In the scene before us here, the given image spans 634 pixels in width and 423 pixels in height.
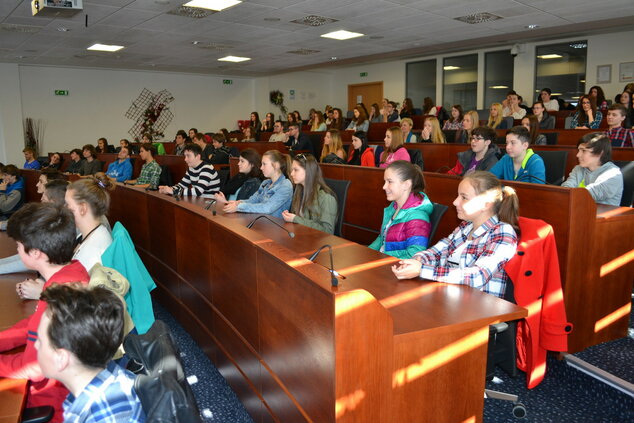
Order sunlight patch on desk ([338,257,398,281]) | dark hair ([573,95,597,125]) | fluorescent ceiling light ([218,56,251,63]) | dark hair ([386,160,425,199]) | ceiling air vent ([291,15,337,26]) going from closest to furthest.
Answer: sunlight patch on desk ([338,257,398,281]) < dark hair ([386,160,425,199]) < ceiling air vent ([291,15,337,26]) < dark hair ([573,95,597,125]) < fluorescent ceiling light ([218,56,251,63])

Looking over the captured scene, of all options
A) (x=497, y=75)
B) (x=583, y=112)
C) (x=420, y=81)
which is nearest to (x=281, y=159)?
(x=583, y=112)

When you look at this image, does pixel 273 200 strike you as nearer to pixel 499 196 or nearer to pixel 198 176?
pixel 499 196

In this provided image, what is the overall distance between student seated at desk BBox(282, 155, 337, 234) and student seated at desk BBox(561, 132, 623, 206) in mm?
1637

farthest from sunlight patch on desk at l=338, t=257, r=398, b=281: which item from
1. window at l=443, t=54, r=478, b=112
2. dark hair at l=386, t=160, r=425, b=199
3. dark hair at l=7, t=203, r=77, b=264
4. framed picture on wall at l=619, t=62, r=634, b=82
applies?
window at l=443, t=54, r=478, b=112

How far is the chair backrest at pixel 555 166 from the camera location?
4.13 meters

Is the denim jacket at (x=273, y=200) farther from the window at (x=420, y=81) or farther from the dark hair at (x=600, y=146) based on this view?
the window at (x=420, y=81)

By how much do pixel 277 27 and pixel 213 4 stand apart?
5.35 ft

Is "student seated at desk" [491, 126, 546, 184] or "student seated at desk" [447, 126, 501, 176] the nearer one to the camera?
"student seated at desk" [491, 126, 546, 184]

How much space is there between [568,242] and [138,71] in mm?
12783

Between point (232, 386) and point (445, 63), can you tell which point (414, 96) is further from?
point (232, 386)

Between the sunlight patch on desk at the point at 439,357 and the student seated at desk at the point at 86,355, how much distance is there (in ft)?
2.52

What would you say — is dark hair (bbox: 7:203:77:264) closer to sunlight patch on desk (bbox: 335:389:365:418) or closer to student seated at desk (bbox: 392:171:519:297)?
sunlight patch on desk (bbox: 335:389:365:418)

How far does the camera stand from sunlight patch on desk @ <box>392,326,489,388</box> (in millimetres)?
1570

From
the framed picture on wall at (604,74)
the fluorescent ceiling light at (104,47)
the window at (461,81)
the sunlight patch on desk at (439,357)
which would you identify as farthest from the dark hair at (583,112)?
the fluorescent ceiling light at (104,47)
